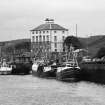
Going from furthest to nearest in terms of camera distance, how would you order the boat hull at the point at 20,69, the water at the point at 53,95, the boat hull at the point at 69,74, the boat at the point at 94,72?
the boat hull at the point at 20,69 → the boat hull at the point at 69,74 → the boat at the point at 94,72 → the water at the point at 53,95

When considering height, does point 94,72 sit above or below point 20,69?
below

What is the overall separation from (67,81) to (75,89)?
16.7 metres

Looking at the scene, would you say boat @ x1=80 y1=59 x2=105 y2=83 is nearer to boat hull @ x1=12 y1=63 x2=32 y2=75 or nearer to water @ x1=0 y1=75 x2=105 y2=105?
water @ x1=0 y1=75 x2=105 y2=105

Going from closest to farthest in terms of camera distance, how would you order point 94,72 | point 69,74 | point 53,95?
point 53,95
point 69,74
point 94,72

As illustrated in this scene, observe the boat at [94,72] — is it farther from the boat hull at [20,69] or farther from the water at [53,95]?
the boat hull at [20,69]

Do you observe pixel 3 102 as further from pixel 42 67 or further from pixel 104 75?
pixel 42 67

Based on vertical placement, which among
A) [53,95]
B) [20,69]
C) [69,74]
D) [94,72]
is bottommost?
[53,95]

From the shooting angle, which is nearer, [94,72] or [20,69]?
[94,72]

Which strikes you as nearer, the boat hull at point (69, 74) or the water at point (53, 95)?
the water at point (53, 95)

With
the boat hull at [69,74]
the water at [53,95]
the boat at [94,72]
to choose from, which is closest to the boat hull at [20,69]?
the boat at [94,72]

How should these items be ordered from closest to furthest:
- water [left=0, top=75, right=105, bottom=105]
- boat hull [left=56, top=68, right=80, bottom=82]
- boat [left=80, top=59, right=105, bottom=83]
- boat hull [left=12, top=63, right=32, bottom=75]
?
water [left=0, top=75, right=105, bottom=105], boat [left=80, top=59, right=105, bottom=83], boat hull [left=56, top=68, right=80, bottom=82], boat hull [left=12, top=63, right=32, bottom=75]

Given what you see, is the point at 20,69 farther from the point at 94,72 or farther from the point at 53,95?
the point at 53,95

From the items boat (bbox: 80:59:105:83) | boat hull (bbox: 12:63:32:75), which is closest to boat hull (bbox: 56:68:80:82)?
boat (bbox: 80:59:105:83)

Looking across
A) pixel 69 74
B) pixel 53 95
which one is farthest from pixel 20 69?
pixel 53 95
